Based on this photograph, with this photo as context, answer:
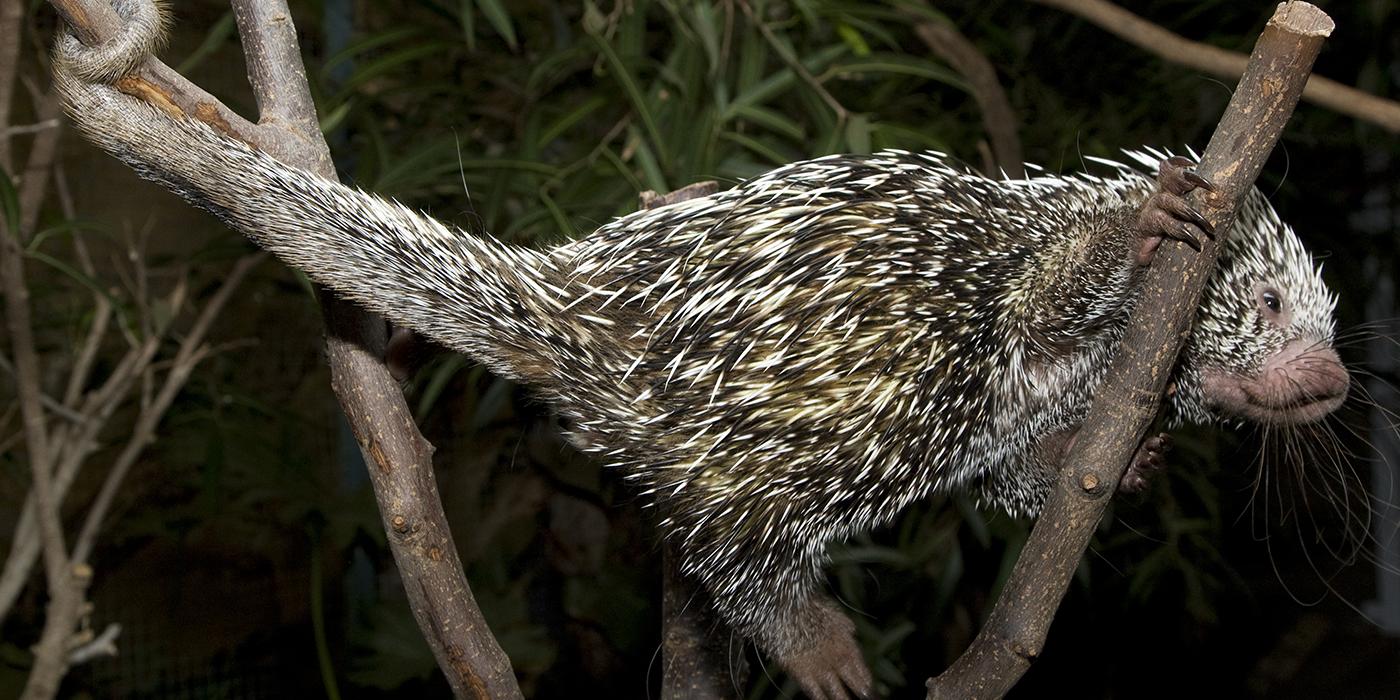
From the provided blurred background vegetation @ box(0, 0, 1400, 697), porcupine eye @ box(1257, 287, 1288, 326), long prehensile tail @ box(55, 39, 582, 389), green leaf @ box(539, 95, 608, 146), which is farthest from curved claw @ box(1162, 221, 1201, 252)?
green leaf @ box(539, 95, 608, 146)

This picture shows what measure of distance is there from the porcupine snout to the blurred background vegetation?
360 mm

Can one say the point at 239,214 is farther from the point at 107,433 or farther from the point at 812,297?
the point at 107,433

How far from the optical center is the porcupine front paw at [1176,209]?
1028 mm

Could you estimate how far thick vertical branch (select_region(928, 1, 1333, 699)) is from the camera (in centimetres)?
98

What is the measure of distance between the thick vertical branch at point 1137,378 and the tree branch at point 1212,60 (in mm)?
1057

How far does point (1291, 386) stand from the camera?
4.39 ft

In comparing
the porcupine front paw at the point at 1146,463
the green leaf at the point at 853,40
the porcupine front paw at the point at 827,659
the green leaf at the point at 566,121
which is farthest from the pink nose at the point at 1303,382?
the green leaf at the point at 566,121

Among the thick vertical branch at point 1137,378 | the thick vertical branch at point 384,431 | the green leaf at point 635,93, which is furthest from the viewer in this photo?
the green leaf at point 635,93

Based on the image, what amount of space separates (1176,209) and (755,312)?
42 cm

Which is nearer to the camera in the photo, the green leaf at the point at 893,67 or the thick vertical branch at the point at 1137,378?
the thick vertical branch at the point at 1137,378

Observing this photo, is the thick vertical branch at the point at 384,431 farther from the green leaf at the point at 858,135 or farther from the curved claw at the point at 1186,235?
the green leaf at the point at 858,135

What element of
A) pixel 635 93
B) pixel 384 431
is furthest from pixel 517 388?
pixel 384 431

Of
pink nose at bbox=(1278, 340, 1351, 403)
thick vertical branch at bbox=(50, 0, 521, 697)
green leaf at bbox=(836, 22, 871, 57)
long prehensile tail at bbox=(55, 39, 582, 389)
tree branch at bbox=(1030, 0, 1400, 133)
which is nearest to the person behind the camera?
long prehensile tail at bbox=(55, 39, 582, 389)

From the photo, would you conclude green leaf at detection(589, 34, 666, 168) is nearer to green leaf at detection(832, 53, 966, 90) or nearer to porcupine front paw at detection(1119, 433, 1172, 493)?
green leaf at detection(832, 53, 966, 90)
